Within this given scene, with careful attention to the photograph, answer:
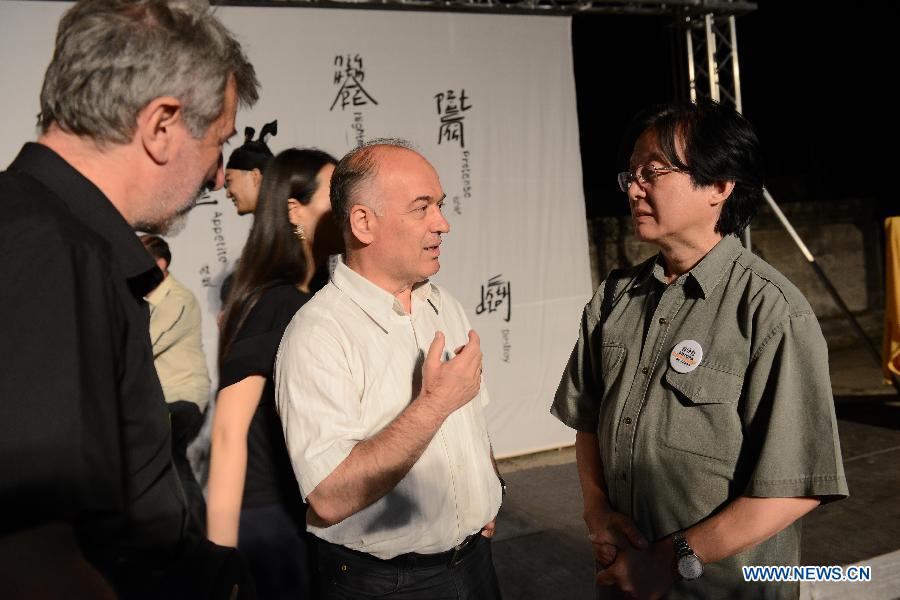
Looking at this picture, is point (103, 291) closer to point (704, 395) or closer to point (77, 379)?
point (77, 379)

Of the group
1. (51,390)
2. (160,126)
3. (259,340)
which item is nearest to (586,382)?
(259,340)

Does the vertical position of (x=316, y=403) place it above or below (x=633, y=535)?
above

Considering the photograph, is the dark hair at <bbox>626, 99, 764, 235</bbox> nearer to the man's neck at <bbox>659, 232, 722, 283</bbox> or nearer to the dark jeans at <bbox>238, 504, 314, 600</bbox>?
the man's neck at <bbox>659, 232, 722, 283</bbox>

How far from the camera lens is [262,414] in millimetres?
1895

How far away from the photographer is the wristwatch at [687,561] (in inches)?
55.1

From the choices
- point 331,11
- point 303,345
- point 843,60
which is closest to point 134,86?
point 303,345

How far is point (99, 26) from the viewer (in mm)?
911

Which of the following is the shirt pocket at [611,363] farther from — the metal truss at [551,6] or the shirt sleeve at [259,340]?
the metal truss at [551,6]

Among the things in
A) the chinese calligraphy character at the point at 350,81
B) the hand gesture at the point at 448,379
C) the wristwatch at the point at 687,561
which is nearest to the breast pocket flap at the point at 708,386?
the wristwatch at the point at 687,561

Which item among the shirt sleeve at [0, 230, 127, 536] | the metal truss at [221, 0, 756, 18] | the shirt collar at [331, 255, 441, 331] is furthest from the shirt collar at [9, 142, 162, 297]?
the metal truss at [221, 0, 756, 18]

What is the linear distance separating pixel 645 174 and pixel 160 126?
43.4 inches

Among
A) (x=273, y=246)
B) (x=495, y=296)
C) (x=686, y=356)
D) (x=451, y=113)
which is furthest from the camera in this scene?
(x=495, y=296)

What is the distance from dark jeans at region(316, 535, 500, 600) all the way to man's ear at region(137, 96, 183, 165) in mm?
1016

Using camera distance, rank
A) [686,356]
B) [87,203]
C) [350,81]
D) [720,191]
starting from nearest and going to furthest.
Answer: [87,203]
[686,356]
[720,191]
[350,81]
